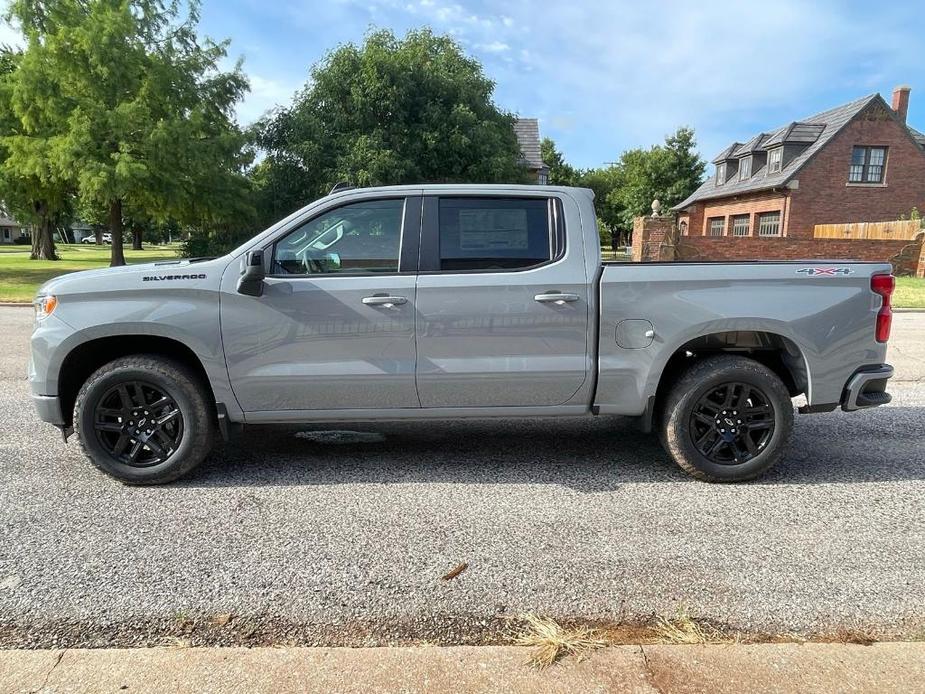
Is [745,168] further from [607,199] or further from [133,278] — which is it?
[133,278]

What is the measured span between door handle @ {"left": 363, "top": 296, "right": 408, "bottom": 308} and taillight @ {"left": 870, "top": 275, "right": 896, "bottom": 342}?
10.1 feet

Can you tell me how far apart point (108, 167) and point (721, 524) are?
71.8 ft

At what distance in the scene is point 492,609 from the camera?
2.75 metres

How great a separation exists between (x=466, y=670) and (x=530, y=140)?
38517mm

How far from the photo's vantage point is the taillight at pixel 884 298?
4.13m

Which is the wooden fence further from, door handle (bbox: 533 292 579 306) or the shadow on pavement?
door handle (bbox: 533 292 579 306)

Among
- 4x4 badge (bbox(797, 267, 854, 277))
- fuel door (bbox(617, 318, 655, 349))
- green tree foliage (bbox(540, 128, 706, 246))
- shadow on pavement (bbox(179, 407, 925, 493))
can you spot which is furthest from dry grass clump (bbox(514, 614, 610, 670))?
green tree foliage (bbox(540, 128, 706, 246))

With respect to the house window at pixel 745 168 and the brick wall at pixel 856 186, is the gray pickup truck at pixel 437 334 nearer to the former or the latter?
the brick wall at pixel 856 186

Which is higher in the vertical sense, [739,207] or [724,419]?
[739,207]

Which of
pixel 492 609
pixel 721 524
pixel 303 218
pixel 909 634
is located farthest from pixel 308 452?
pixel 909 634

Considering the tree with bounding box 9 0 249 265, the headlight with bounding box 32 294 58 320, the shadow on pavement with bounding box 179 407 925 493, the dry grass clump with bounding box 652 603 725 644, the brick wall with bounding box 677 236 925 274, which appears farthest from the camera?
the brick wall with bounding box 677 236 925 274

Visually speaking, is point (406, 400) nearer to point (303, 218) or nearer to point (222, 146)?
point (303, 218)

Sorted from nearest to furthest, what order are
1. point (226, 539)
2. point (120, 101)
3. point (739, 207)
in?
1. point (226, 539)
2. point (120, 101)
3. point (739, 207)

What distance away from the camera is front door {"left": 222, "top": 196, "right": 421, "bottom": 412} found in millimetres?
4039
